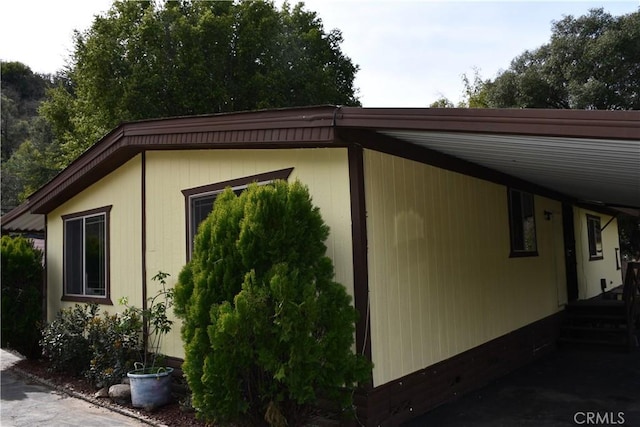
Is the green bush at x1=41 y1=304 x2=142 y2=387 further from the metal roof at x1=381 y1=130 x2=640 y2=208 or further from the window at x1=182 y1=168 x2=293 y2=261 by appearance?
the metal roof at x1=381 y1=130 x2=640 y2=208

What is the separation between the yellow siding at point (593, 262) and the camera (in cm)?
1087

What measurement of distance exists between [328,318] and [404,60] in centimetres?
976

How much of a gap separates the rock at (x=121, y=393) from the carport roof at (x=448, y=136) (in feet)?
9.14

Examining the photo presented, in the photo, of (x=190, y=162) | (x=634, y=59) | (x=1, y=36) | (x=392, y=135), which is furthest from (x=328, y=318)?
(x=634, y=59)

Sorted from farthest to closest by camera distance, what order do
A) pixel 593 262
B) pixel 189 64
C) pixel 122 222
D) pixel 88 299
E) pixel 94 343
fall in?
pixel 189 64
pixel 593 262
pixel 88 299
pixel 122 222
pixel 94 343

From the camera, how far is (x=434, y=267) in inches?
215

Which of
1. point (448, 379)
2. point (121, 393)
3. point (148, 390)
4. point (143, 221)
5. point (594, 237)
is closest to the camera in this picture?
point (448, 379)

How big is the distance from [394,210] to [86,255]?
203 inches

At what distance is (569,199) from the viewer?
9969 millimetres

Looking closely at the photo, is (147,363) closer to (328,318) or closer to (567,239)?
(328,318)

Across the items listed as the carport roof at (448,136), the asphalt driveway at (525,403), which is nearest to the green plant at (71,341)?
the asphalt driveway at (525,403)

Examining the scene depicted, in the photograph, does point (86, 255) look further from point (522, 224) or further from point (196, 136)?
point (522, 224)

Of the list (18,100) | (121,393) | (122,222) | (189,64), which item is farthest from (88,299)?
(18,100)

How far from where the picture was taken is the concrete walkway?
17.3 ft
